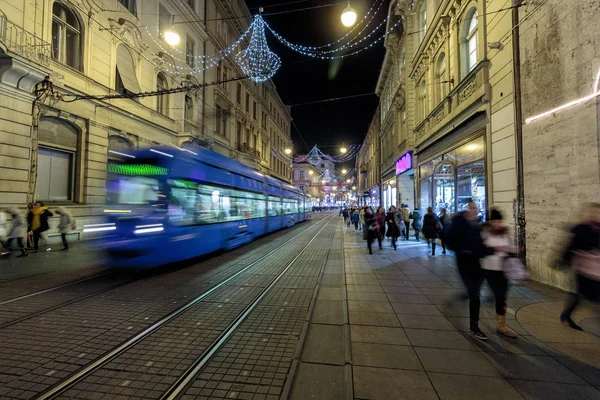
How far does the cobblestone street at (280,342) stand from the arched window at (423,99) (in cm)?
1201

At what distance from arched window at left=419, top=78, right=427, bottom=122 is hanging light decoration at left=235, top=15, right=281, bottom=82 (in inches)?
319

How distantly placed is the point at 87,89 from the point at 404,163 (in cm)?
1805

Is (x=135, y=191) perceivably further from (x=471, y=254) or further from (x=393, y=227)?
(x=393, y=227)

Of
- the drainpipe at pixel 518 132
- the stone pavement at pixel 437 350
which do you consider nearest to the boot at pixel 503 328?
the stone pavement at pixel 437 350

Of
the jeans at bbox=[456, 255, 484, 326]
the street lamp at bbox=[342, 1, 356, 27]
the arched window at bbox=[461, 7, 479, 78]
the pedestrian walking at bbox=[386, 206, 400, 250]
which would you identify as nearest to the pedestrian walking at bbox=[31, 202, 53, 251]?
the street lamp at bbox=[342, 1, 356, 27]

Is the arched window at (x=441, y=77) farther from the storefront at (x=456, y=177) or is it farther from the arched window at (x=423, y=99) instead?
the storefront at (x=456, y=177)

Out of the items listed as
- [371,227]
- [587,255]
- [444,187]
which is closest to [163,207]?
[371,227]

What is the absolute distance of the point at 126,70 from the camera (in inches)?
644

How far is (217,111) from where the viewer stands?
27.1 meters

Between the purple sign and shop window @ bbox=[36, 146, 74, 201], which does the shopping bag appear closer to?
the purple sign

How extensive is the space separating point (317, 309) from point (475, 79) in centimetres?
939

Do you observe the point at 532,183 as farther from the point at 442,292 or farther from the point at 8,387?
Answer: the point at 8,387

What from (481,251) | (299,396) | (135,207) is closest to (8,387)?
(299,396)

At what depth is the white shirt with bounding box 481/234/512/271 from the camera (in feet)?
13.2
